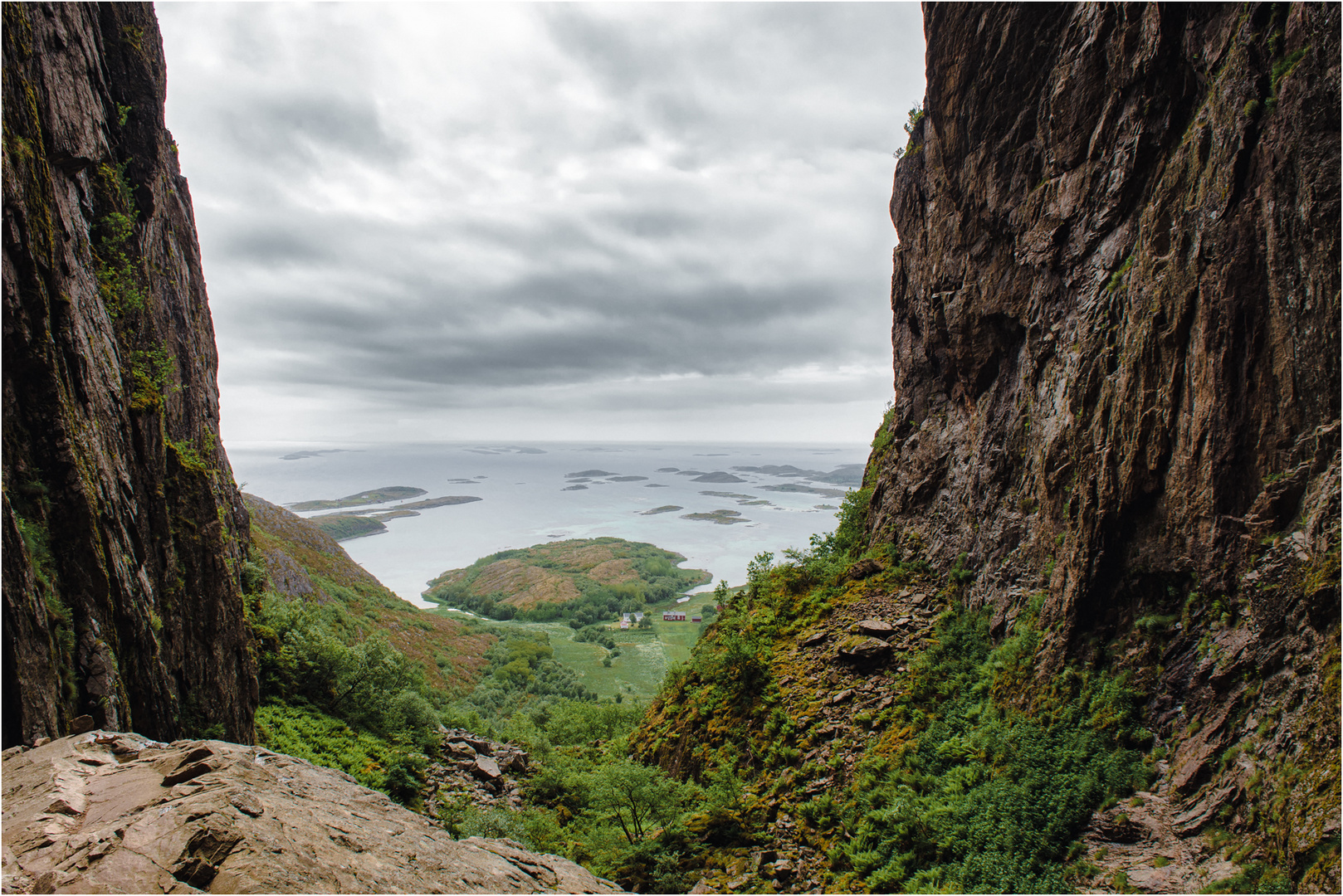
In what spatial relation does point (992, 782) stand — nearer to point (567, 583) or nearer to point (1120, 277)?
point (1120, 277)

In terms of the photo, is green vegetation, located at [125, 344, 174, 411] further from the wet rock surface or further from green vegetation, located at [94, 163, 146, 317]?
the wet rock surface

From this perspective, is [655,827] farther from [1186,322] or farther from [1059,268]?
[1059,268]

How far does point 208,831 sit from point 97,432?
9.04 m

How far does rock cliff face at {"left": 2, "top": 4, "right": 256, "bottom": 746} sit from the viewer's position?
8203 millimetres

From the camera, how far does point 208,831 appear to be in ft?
17.9

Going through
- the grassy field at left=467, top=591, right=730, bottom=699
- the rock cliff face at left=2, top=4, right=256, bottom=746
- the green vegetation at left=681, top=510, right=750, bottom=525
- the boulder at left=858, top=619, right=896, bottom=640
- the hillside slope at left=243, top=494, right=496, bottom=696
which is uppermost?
the rock cliff face at left=2, top=4, right=256, bottom=746

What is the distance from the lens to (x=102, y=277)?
12523 mm

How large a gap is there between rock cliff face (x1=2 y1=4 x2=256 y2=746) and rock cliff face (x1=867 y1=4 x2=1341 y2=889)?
18029mm

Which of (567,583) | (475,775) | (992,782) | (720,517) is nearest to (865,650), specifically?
(992,782)

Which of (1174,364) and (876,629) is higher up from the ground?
(1174,364)

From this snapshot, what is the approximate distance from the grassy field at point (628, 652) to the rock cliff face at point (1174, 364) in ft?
128

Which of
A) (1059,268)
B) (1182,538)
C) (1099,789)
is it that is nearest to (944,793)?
(1099,789)

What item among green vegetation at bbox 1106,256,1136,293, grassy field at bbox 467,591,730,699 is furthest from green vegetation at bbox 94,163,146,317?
grassy field at bbox 467,591,730,699

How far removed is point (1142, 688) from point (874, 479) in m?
15.3
